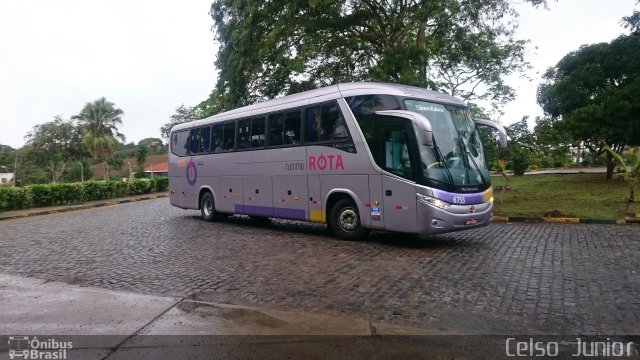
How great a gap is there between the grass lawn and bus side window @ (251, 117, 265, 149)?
7.91 m

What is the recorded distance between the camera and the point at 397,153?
30.5ft

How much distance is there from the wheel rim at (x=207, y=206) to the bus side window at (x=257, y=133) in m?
3.40

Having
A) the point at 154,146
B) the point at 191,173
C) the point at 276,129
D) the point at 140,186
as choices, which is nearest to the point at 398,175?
the point at 276,129

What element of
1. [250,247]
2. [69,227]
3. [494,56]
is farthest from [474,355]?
[494,56]

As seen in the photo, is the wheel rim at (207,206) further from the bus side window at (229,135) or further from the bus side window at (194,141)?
the bus side window at (229,135)

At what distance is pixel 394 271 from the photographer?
723 centimetres

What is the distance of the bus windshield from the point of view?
8.90 metres

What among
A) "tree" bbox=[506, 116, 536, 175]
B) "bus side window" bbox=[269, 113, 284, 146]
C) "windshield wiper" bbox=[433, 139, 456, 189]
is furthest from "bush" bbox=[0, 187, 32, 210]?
"tree" bbox=[506, 116, 536, 175]

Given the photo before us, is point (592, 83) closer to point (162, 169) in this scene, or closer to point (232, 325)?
point (232, 325)

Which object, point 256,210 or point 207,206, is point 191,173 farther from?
point 256,210

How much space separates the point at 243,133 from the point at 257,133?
0.75 meters

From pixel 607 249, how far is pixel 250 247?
7114 millimetres

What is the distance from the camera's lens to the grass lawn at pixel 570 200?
45.1 feet

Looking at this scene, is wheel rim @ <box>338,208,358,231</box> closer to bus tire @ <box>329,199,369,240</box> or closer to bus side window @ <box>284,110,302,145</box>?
bus tire @ <box>329,199,369,240</box>
